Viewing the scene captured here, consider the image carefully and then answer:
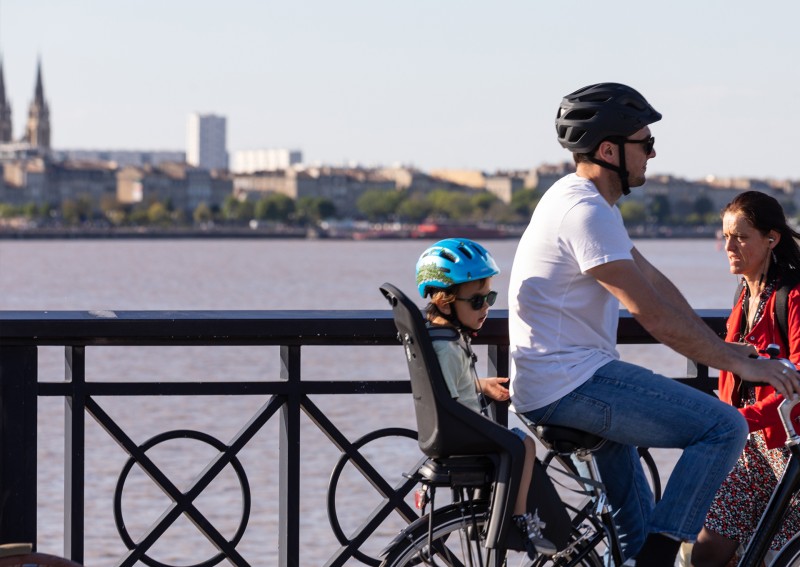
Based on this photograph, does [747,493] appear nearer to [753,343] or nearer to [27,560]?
[753,343]

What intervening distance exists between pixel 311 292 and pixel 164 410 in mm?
31371

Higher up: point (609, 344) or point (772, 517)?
point (609, 344)

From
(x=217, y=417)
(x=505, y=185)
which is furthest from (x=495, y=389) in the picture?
→ (x=505, y=185)

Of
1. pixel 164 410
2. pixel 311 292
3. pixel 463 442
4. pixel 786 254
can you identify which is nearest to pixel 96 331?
pixel 463 442

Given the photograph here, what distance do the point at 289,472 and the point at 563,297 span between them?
114 cm

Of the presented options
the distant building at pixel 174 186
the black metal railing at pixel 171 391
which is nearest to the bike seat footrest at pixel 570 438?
the black metal railing at pixel 171 391

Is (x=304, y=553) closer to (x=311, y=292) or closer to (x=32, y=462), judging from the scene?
(x=32, y=462)

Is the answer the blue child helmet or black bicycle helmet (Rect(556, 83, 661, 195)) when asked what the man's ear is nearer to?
black bicycle helmet (Rect(556, 83, 661, 195))

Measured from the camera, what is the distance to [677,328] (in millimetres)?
2967

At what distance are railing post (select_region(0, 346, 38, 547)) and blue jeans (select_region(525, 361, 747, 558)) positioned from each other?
1.32 metres

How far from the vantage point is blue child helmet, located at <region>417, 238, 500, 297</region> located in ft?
9.73

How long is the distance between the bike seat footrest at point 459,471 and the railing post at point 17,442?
119 centimetres

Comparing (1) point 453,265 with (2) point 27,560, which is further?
(1) point 453,265

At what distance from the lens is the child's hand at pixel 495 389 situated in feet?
10.7
